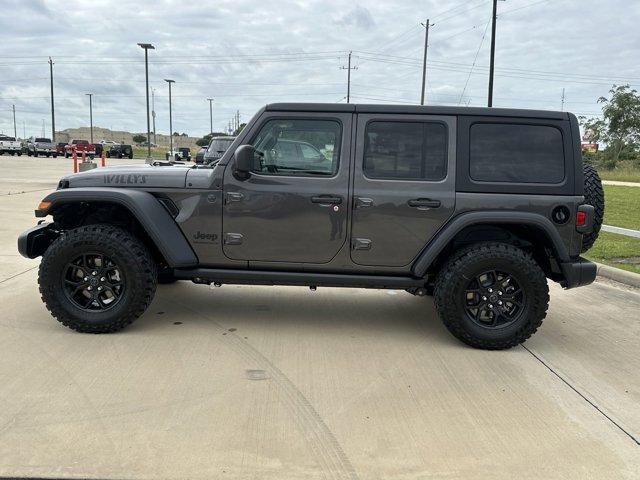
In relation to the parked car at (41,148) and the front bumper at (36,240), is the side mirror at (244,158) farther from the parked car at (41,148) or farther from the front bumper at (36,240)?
the parked car at (41,148)

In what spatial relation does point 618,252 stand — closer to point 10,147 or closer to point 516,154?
point 516,154

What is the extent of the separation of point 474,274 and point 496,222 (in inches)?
17.0

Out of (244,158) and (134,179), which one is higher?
(244,158)

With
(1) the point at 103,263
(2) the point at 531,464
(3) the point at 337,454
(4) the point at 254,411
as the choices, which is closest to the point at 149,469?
(4) the point at 254,411

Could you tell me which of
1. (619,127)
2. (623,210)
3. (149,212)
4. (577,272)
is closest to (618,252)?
(577,272)

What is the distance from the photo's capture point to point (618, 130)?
133 feet

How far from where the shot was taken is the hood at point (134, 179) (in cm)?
430

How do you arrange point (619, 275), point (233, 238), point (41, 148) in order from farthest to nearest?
point (41, 148), point (619, 275), point (233, 238)

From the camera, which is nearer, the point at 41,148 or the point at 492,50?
the point at 492,50

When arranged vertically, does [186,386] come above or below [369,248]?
below

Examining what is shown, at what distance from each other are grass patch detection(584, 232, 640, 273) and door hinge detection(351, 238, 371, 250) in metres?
4.14

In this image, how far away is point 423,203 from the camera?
13.6ft

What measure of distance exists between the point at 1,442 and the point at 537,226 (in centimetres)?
370

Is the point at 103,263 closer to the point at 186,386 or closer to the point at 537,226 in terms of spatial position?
the point at 186,386
